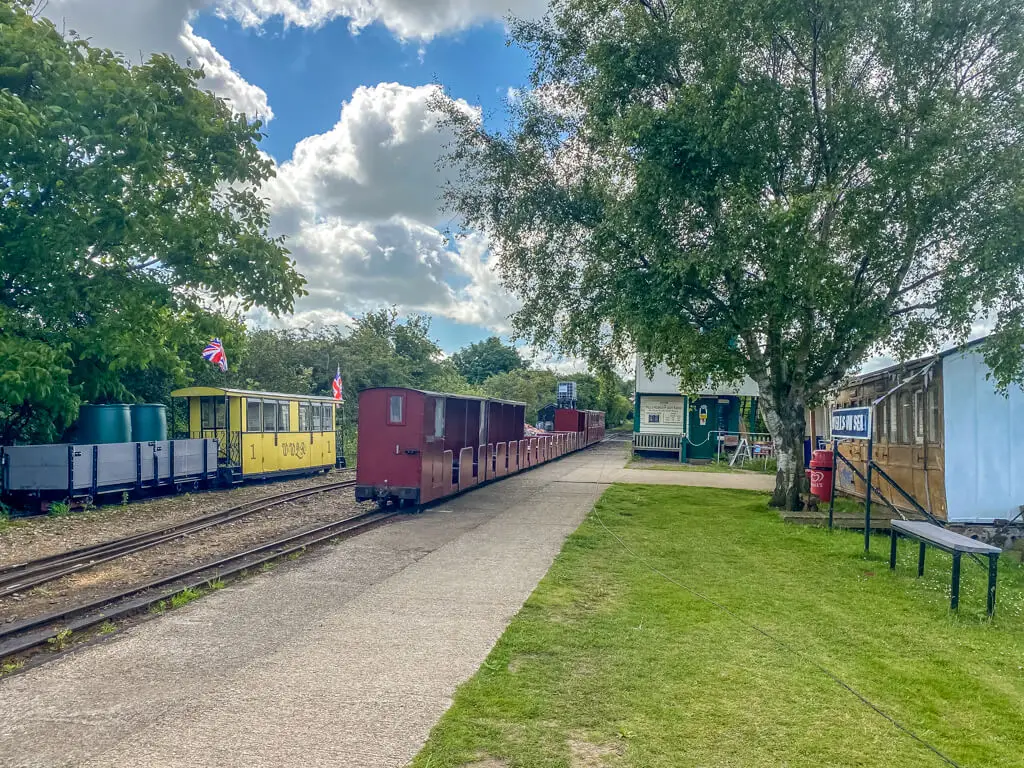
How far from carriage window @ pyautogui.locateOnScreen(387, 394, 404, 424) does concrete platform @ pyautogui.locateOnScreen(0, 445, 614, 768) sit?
188 inches

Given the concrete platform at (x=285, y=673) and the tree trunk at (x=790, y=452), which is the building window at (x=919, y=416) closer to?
the tree trunk at (x=790, y=452)

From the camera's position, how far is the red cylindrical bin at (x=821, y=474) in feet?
51.2

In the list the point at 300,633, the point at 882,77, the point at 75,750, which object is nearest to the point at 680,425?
the point at 882,77

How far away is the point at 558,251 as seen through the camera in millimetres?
16438

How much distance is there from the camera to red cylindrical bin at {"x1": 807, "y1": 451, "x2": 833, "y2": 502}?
615 inches

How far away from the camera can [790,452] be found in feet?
48.0

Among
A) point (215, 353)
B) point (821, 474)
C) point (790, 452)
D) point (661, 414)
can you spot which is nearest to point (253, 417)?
point (215, 353)

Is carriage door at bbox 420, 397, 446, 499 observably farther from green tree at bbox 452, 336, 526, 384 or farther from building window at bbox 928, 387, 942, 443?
green tree at bbox 452, 336, 526, 384

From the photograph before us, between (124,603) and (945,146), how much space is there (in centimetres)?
1314

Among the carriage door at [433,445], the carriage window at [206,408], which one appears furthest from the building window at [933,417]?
the carriage window at [206,408]

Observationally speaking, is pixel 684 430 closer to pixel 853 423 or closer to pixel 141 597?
pixel 853 423

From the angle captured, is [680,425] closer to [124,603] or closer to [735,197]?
[735,197]

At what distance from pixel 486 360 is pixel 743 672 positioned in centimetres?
8306

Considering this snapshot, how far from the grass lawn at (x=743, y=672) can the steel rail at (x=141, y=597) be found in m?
4.00
